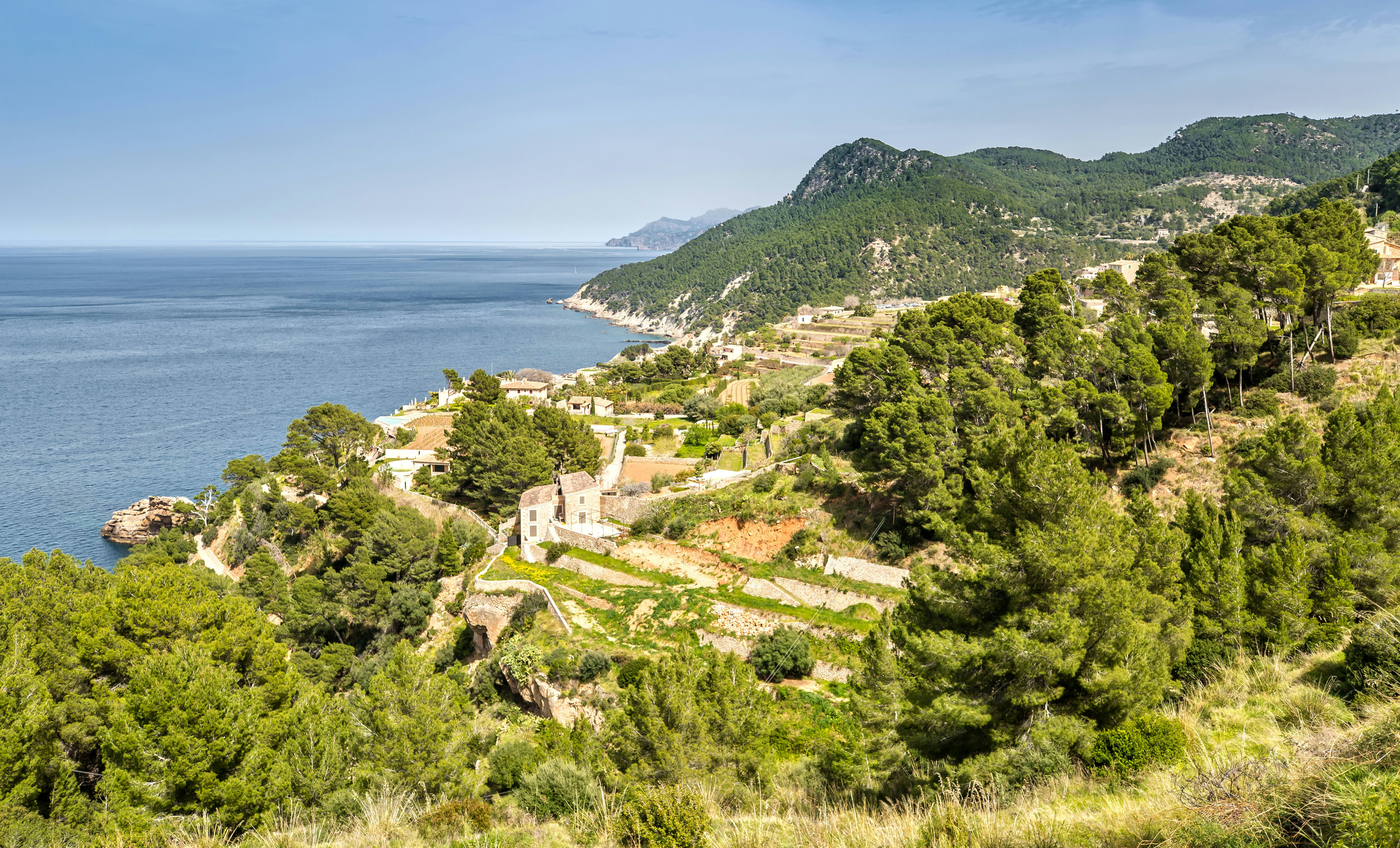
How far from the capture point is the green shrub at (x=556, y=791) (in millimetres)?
9750

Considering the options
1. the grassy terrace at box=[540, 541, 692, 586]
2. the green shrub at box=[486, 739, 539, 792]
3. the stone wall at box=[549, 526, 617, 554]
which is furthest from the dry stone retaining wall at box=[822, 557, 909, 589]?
the green shrub at box=[486, 739, 539, 792]

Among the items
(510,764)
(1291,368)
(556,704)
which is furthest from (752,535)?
(1291,368)

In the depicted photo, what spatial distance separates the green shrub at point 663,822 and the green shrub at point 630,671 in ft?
37.2

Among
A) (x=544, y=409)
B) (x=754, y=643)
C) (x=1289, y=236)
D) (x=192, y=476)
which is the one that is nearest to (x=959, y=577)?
(x=754, y=643)

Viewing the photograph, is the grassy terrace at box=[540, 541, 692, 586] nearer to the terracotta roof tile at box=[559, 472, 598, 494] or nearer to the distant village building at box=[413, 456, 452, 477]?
the terracotta roof tile at box=[559, 472, 598, 494]

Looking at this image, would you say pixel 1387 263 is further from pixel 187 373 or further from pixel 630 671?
pixel 187 373

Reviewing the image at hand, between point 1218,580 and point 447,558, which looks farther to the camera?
point 447,558

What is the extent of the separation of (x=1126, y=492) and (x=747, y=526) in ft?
41.6

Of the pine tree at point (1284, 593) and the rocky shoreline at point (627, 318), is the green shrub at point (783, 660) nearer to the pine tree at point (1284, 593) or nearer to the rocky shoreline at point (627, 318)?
the pine tree at point (1284, 593)

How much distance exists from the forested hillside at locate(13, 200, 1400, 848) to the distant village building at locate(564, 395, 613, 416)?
1663cm

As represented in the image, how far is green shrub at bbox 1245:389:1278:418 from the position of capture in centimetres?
2370

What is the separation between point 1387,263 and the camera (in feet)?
123

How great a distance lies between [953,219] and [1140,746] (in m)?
131

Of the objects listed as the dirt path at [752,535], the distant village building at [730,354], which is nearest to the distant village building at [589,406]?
the distant village building at [730,354]
